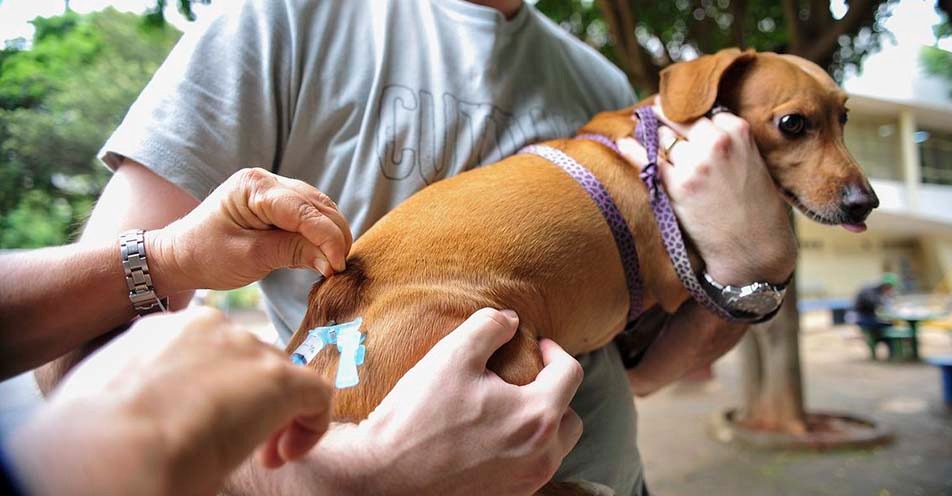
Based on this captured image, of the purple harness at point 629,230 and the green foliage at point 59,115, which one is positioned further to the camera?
the purple harness at point 629,230

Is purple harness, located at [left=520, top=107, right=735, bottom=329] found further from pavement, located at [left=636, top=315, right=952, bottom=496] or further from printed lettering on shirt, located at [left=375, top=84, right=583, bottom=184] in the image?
pavement, located at [left=636, top=315, right=952, bottom=496]

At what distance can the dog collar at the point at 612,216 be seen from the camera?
1.30 metres

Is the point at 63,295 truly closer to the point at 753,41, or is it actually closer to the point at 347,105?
the point at 347,105

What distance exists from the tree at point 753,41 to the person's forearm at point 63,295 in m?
3.87

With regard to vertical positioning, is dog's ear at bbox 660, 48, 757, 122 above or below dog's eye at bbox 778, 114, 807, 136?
above

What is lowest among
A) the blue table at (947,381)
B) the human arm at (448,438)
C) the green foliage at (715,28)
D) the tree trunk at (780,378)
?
the blue table at (947,381)

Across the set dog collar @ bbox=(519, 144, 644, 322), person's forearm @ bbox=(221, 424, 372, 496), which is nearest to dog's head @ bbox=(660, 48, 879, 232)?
dog collar @ bbox=(519, 144, 644, 322)

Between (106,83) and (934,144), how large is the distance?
993cm

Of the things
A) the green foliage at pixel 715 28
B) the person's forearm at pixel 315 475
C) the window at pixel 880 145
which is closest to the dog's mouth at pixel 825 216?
the person's forearm at pixel 315 475

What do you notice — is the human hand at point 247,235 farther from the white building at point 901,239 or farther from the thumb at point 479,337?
the white building at point 901,239

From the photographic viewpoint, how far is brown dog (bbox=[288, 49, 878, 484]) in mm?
939

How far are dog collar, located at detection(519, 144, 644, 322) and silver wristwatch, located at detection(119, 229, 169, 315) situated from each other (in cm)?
84

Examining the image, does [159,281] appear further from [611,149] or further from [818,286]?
[818,286]

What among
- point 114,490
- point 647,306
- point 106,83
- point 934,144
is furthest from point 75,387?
point 934,144
